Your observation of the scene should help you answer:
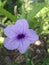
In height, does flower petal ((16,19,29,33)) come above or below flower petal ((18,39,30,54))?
above

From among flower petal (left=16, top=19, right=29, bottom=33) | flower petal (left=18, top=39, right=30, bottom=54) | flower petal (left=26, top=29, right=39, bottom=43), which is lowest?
flower petal (left=18, top=39, right=30, bottom=54)

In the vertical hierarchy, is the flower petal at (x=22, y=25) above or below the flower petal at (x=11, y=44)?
above

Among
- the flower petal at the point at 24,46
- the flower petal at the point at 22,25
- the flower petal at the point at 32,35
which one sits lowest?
the flower petal at the point at 24,46

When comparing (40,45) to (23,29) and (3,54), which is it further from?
(23,29)

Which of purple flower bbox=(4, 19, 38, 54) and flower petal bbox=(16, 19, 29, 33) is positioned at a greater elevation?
flower petal bbox=(16, 19, 29, 33)
